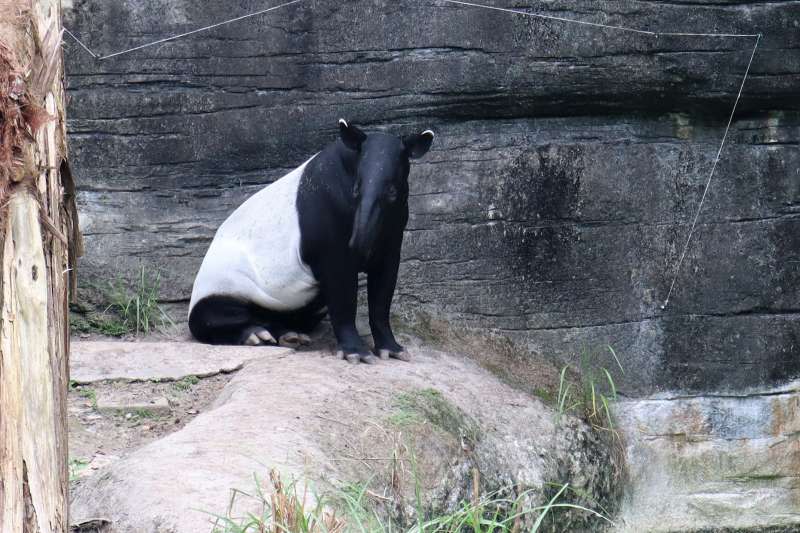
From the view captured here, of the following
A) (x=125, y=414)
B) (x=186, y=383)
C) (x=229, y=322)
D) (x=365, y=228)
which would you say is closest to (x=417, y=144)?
(x=365, y=228)

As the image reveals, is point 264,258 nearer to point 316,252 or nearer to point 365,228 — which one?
point 316,252

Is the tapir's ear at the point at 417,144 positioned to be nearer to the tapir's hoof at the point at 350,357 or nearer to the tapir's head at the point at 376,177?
the tapir's head at the point at 376,177

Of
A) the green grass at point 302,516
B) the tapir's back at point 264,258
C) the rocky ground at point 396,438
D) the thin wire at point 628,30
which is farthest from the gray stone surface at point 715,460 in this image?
the green grass at point 302,516

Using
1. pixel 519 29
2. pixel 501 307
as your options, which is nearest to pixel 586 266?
pixel 501 307

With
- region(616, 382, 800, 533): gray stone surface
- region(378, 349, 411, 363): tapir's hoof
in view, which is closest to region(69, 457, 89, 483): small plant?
region(378, 349, 411, 363): tapir's hoof

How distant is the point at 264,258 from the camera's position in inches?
262

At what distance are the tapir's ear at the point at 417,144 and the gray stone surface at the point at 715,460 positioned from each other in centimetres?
225

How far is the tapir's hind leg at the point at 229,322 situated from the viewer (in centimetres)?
676

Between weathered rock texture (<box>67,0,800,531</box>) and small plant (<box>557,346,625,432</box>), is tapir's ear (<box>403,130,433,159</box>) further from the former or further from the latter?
small plant (<box>557,346,625,432</box>)

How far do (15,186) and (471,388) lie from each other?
3588mm

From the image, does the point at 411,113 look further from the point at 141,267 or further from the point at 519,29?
the point at 141,267

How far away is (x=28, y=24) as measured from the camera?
10.5ft

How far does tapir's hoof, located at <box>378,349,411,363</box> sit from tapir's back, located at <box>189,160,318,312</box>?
23.1 inches

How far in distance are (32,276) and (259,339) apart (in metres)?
3.59
